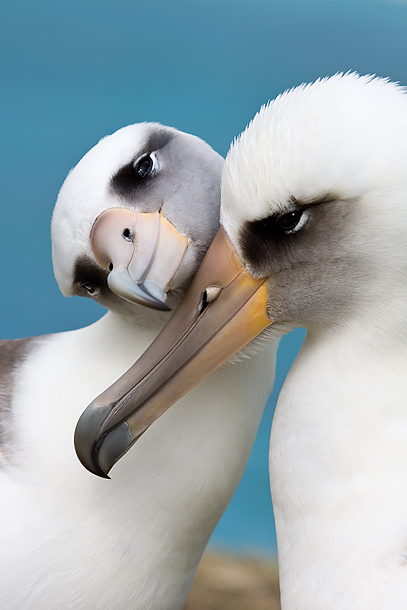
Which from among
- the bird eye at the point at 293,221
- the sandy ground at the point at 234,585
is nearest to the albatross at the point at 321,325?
the bird eye at the point at 293,221

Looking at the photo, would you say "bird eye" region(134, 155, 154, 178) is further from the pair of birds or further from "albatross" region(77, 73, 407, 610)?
"albatross" region(77, 73, 407, 610)

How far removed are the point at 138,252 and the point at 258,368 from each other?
54cm

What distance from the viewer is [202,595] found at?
338cm

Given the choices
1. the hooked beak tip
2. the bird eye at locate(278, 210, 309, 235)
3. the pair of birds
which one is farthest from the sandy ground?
the bird eye at locate(278, 210, 309, 235)

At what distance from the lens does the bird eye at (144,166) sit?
1793 millimetres

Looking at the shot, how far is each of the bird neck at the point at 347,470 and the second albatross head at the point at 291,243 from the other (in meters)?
0.10

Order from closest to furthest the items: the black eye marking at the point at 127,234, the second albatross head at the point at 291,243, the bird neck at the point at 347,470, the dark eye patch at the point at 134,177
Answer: the second albatross head at the point at 291,243 → the bird neck at the point at 347,470 → the black eye marking at the point at 127,234 → the dark eye patch at the point at 134,177

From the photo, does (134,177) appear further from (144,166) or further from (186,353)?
(186,353)

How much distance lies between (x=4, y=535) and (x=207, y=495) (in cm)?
49

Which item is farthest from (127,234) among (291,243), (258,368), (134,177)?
(258,368)

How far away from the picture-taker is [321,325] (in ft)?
5.27

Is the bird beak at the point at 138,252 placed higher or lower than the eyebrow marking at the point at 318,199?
lower

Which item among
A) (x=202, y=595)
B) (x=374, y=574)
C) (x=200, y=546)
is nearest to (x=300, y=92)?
(x=374, y=574)

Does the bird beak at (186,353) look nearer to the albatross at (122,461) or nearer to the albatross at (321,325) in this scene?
the albatross at (321,325)
